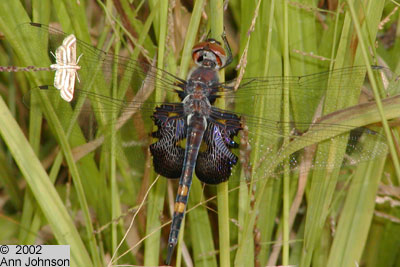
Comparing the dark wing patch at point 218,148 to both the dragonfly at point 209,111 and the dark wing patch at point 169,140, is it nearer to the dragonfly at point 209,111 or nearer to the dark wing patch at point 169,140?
the dragonfly at point 209,111

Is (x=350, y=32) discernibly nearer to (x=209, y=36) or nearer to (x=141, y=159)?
(x=209, y=36)

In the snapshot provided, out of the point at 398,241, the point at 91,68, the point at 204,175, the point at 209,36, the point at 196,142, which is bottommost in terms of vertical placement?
the point at 398,241

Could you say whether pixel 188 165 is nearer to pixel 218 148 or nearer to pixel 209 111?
pixel 218 148

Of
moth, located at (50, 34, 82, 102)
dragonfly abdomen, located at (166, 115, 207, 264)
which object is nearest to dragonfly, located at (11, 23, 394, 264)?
dragonfly abdomen, located at (166, 115, 207, 264)

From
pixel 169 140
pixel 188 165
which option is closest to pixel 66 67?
pixel 169 140

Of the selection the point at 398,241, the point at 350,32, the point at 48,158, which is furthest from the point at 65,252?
the point at 398,241

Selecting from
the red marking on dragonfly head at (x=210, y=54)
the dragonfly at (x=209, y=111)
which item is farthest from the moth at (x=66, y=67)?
the red marking on dragonfly head at (x=210, y=54)

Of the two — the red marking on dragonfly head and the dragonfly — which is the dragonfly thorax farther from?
A: the red marking on dragonfly head
